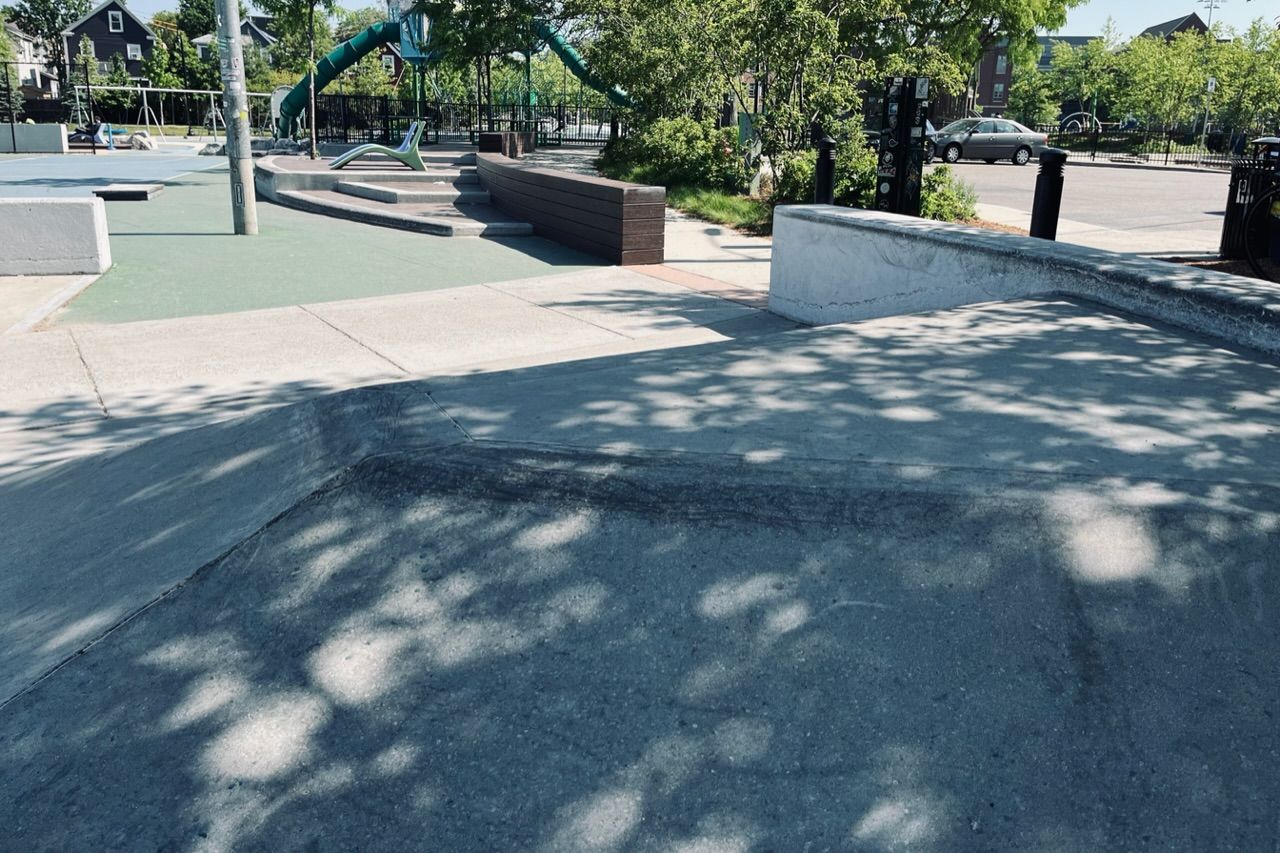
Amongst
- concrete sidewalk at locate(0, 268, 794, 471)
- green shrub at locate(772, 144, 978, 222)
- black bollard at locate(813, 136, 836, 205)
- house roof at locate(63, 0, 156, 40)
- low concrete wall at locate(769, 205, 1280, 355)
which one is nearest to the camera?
low concrete wall at locate(769, 205, 1280, 355)

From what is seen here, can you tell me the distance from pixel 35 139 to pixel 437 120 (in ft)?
45.3

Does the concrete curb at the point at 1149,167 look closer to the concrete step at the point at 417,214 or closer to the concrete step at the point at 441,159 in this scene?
the concrete step at the point at 441,159

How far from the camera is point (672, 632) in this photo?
301 cm

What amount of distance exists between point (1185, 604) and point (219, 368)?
6.67 meters

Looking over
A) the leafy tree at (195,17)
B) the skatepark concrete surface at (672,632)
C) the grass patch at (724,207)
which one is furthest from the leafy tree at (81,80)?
the skatepark concrete surface at (672,632)

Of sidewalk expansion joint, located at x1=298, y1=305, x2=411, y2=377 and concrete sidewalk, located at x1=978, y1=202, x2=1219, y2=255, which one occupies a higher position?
concrete sidewalk, located at x1=978, y1=202, x2=1219, y2=255

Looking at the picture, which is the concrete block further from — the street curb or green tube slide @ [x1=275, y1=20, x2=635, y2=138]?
the street curb

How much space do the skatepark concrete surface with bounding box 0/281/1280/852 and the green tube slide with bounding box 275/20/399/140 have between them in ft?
109

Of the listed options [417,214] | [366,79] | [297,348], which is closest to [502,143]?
[417,214]

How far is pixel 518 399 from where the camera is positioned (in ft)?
14.6

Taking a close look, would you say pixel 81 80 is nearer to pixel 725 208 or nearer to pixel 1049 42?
pixel 725 208

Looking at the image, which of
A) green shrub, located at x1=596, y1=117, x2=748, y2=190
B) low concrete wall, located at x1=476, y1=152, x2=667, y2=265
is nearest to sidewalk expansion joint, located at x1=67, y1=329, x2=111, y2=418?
low concrete wall, located at x1=476, y1=152, x2=667, y2=265

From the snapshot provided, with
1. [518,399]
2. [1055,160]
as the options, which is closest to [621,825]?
[518,399]

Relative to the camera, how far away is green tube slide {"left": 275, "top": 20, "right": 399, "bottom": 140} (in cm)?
3462
